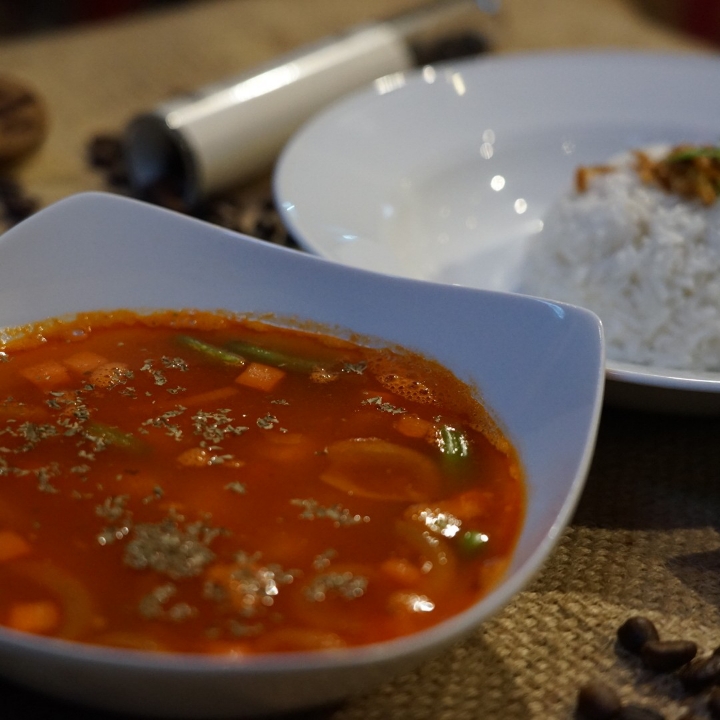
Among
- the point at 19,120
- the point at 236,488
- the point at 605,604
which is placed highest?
the point at 19,120

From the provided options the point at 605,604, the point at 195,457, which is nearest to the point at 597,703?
the point at 605,604

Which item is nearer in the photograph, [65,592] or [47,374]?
[65,592]

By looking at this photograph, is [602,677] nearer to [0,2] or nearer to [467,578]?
[467,578]

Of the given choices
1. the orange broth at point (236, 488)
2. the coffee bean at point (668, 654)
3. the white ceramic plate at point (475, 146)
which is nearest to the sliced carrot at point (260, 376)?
the orange broth at point (236, 488)

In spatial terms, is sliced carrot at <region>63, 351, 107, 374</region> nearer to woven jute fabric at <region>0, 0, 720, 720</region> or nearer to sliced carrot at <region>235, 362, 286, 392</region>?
sliced carrot at <region>235, 362, 286, 392</region>

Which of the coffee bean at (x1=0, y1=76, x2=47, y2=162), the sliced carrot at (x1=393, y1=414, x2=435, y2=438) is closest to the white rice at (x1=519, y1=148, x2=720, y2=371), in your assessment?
the sliced carrot at (x1=393, y1=414, x2=435, y2=438)

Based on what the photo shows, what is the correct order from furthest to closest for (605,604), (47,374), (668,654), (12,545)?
(47,374) → (605,604) → (668,654) → (12,545)

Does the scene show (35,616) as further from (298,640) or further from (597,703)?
(597,703)
